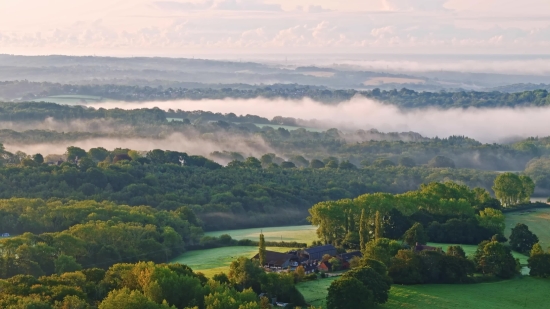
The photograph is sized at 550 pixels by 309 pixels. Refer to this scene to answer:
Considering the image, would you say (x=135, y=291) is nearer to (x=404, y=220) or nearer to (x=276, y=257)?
(x=276, y=257)

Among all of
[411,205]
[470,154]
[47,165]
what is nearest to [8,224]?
[47,165]

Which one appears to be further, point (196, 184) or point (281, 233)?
point (196, 184)

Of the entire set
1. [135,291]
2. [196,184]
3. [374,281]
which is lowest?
[196,184]

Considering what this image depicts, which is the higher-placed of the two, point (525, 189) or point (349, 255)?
point (525, 189)

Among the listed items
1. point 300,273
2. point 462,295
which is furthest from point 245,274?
point 462,295

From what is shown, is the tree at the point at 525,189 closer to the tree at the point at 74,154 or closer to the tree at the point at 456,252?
the tree at the point at 456,252

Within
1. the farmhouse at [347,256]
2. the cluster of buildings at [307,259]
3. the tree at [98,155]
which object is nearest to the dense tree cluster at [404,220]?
the farmhouse at [347,256]

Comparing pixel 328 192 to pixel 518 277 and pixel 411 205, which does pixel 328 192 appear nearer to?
pixel 411 205
